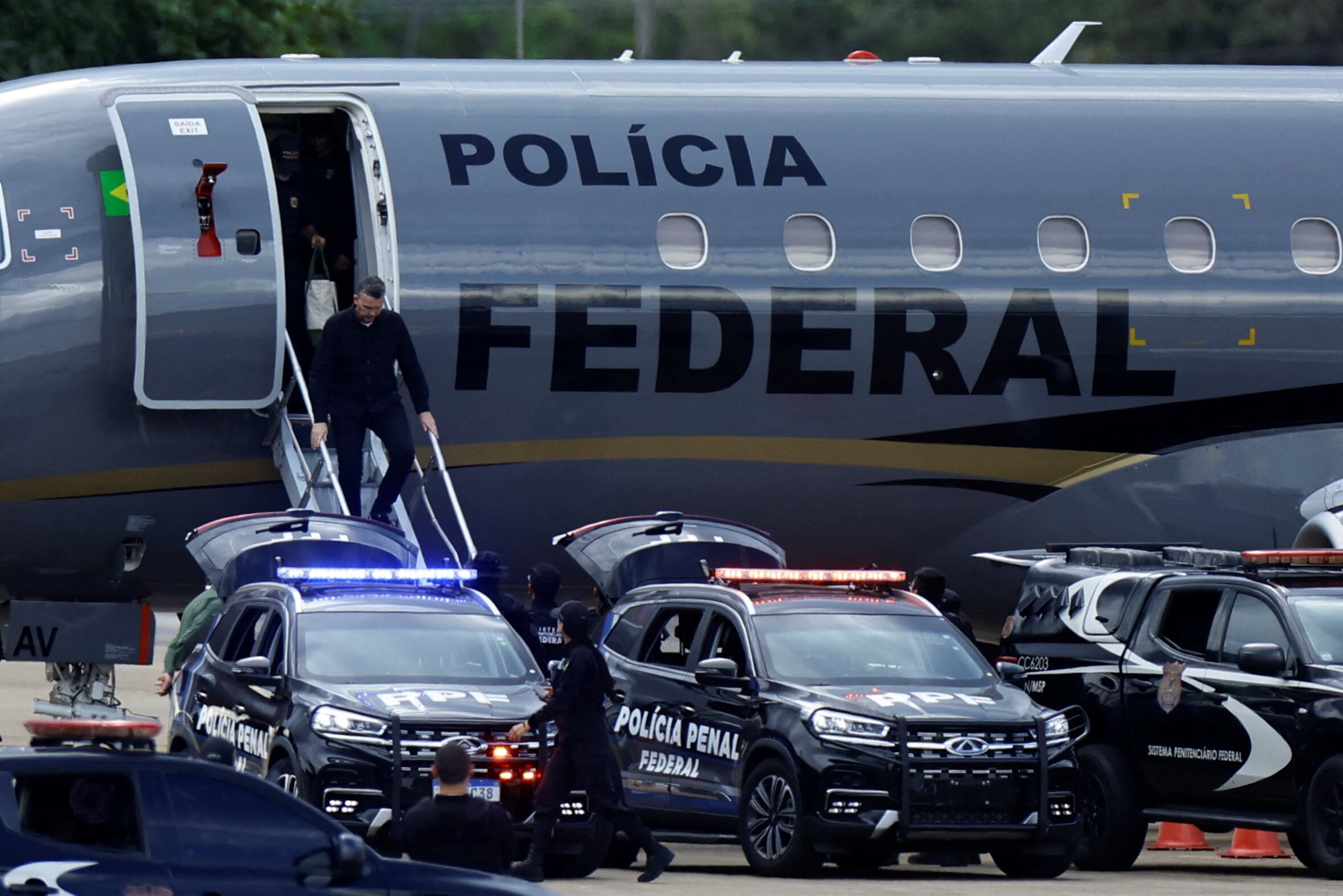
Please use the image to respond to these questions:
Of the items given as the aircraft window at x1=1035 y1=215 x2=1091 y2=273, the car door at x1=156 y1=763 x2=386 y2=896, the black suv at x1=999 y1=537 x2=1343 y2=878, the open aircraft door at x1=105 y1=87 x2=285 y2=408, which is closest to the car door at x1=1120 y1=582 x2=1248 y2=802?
the black suv at x1=999 y1=537 x2=1343 y2=878

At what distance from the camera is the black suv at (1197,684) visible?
53.0ft

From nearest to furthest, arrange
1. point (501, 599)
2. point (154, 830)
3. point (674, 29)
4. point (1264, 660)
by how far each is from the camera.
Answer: point (154, 830)
point (1264, 660)
point (501, 599)
point (674, 29)

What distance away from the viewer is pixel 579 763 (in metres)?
14.9

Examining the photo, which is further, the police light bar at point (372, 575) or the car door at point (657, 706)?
the car door at point (657, 706)

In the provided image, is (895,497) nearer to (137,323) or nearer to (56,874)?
(137,323)

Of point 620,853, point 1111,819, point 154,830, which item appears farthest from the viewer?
point 1111,819

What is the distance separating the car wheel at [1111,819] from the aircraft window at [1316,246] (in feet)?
16.7

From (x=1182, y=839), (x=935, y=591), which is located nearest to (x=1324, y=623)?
(x=1182, y=839)

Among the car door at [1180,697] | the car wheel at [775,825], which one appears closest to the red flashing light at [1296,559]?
the car door at [1180,697]

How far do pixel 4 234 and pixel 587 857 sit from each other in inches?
258

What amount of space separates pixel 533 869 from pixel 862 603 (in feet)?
12.1

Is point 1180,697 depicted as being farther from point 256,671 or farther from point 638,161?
point 256,671

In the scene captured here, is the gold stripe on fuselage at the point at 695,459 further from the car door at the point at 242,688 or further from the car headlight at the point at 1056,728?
the car headlight at the point at 1056,728

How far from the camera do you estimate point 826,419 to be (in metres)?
19.8
